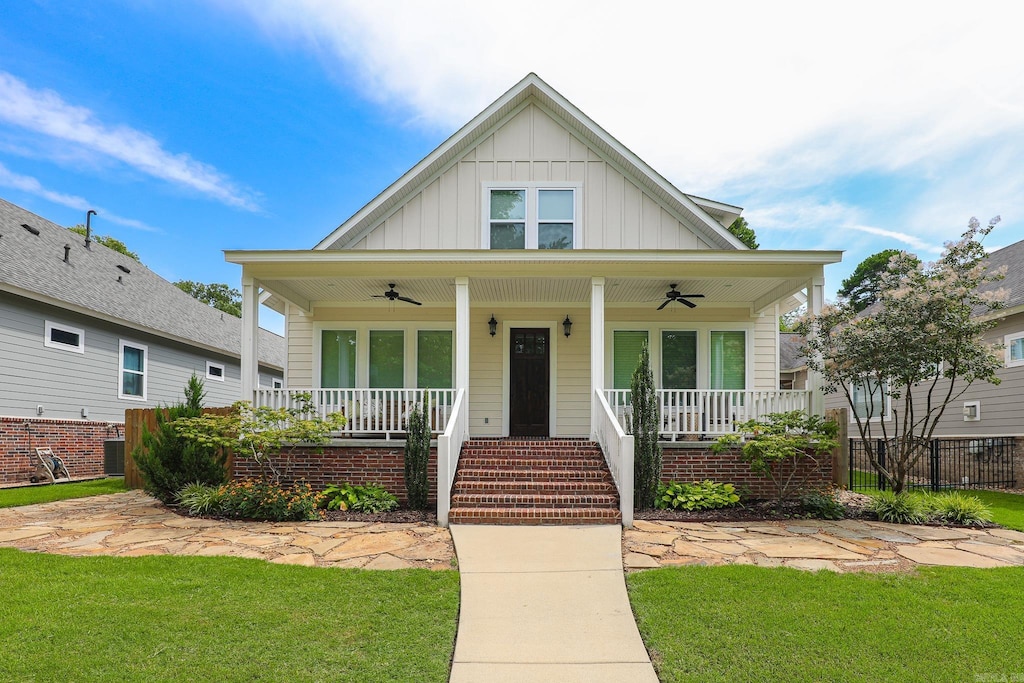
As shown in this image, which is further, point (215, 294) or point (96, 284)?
point (215, 294)

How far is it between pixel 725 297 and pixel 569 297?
114 inches

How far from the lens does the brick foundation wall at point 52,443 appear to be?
11.1 metres

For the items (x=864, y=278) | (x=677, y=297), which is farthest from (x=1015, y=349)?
(x=864, y=278)

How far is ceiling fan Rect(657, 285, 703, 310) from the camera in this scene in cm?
1060

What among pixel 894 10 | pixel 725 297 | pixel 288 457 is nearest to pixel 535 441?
pixel 288 457

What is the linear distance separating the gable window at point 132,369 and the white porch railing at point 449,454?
373 inches

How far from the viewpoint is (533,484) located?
26.8 ft

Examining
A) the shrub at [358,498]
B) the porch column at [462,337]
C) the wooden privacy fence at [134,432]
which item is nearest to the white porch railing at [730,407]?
the porch column at [462,337]

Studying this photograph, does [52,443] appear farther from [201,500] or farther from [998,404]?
[998,404]

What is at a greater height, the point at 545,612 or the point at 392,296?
the point at 392,296

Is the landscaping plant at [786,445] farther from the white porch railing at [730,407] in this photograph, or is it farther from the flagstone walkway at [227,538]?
→ the flagstone walkway at [227,538]

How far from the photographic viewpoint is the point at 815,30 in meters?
10.5

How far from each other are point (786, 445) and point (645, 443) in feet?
5.78

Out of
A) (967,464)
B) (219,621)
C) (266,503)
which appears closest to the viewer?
(219,621)
